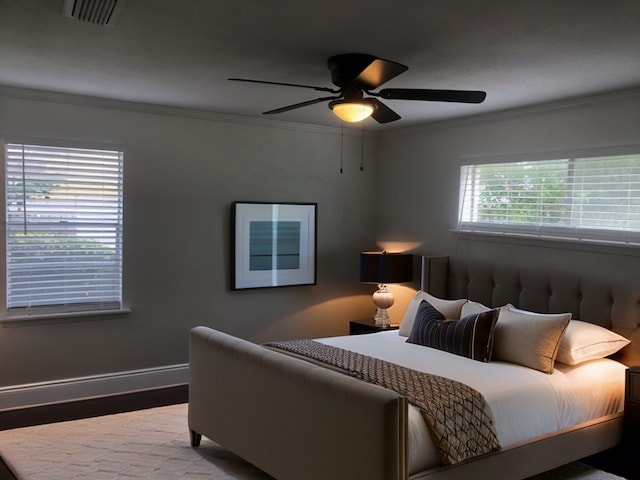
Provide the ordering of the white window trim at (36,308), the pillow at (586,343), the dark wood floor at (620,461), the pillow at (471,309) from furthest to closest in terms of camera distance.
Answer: the white window trim at (36,308)
the pillow at (471,309)
the pillow at (586,343)
the dark wood floor at (620,461)

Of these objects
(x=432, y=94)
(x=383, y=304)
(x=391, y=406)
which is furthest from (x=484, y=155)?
(x=391, y=406)

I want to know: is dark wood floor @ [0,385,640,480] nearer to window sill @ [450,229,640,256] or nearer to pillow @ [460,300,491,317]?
pillow @ [460,300,491,317]

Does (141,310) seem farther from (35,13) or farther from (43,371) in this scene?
(35,13)

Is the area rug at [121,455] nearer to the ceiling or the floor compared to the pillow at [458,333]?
nearer to the floor

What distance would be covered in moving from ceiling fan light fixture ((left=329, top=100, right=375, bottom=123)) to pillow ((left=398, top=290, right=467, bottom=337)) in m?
1.76

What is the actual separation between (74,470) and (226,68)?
2.50 meters

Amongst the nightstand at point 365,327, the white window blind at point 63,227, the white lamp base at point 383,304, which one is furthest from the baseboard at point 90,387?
the white lamp base at point 383,304

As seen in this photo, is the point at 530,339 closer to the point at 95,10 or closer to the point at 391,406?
the point at 391,406

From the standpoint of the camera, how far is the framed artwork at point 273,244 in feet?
17.4

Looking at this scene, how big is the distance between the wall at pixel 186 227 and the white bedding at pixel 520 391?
5.54 feet

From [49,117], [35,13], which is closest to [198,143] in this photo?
[49,117]

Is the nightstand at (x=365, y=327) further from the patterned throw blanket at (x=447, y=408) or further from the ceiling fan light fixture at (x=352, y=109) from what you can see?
the ceiling fan light fixture at (x=352, y=109)

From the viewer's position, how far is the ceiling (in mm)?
2510

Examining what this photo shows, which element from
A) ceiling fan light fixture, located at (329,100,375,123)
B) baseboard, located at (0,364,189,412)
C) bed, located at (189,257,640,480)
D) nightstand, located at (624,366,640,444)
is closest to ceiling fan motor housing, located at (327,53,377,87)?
ceiling fan light fixture, located at (329,100,375,123)
